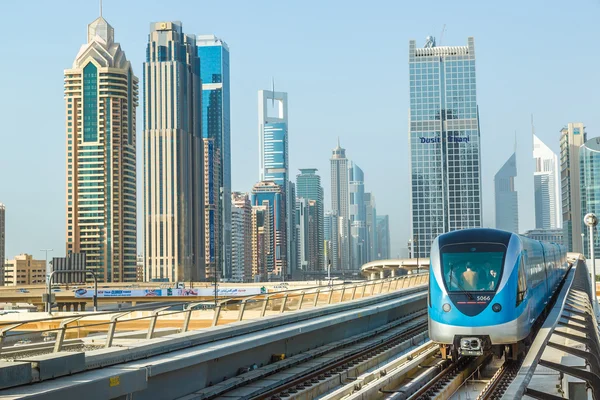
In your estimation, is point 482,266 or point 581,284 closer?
point 482,266

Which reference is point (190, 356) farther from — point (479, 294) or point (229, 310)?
point (479, 294)

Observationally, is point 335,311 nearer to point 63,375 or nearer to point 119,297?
point 63,375

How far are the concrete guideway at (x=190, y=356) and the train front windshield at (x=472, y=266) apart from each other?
411 cm

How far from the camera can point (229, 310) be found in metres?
19.7

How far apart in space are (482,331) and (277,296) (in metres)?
6.35

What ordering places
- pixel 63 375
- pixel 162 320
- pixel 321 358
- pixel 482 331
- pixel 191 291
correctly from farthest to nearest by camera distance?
pixel 191 291, pixel 321 358, pixel 482 331, pixel 162 320, pixel 63 375

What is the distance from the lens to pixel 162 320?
1588cm

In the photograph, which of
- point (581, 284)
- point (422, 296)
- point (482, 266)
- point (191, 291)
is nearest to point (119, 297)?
point (191, 291)

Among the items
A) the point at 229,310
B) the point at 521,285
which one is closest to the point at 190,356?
the point at 229,310

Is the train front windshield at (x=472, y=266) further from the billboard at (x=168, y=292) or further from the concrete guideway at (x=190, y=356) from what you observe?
the billboard at (x=168, y=292)

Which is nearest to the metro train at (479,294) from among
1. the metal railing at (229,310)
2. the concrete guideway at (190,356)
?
the concrete guideway at (190,356)

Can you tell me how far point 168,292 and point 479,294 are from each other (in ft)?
382

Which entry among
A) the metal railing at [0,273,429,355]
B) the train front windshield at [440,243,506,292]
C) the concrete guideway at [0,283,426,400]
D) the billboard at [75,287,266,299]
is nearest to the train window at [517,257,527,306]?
the train front windshield at [440,243,506,292]

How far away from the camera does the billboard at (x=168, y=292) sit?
5133 inches
